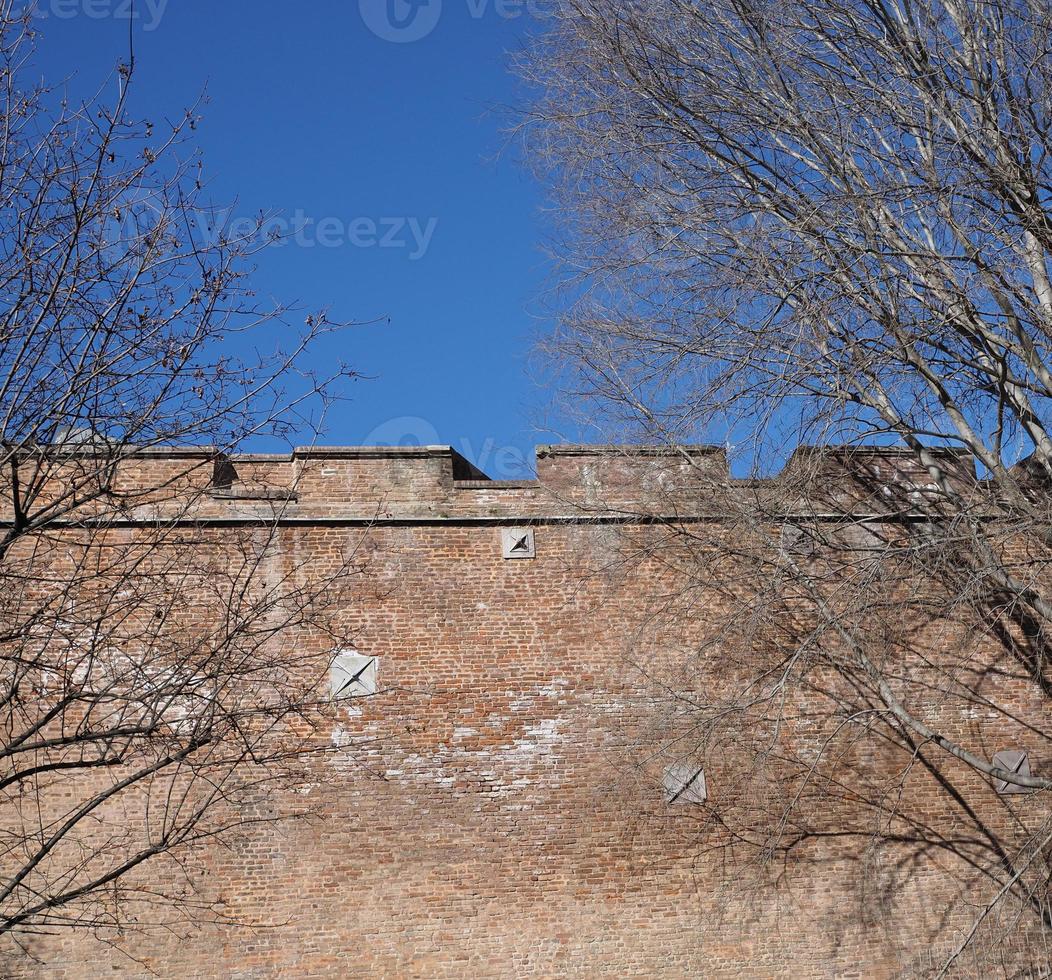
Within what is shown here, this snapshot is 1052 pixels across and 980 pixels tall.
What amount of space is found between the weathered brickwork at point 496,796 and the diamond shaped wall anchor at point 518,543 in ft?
0.36

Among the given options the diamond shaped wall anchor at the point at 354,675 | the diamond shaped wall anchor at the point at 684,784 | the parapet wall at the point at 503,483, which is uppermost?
the parapet wall at the point at 503,483

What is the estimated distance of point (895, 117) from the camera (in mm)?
9477

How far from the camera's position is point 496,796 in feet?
34.7

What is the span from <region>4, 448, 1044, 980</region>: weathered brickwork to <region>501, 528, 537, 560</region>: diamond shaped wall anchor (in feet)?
0.36

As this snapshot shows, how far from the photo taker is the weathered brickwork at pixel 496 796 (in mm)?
10086

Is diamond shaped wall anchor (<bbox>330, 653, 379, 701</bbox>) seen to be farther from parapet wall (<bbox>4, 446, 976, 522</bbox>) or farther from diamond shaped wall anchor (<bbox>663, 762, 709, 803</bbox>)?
diamond shaped wall anchor (<bbox>663, 762, 709, 803</bbox>)

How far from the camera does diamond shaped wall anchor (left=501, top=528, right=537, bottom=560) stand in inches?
449

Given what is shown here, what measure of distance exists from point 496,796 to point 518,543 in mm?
2402

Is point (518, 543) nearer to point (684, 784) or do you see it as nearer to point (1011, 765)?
point (684, 784)

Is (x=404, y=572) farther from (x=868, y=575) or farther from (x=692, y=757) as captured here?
(x=868, y=575)

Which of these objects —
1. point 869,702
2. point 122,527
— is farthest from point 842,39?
point 122,527

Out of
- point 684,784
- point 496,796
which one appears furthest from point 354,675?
point 684,784

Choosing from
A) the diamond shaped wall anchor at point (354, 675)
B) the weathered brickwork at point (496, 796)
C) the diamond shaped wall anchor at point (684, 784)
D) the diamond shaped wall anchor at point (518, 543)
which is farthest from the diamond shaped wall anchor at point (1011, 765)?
the diamond shaped wall anchor at point (354, 675)

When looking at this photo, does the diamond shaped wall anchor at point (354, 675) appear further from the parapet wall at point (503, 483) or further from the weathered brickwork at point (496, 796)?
the parapet wall at point (503, 483)
